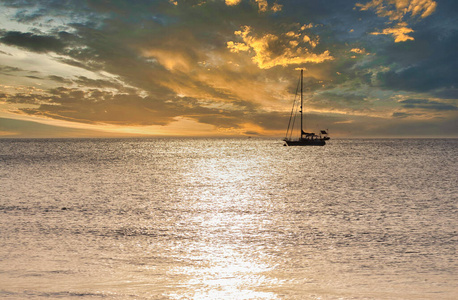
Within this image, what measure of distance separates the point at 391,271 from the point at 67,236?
1717 cm

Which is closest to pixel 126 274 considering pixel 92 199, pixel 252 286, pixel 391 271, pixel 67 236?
pixel 252 286

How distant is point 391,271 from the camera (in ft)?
46.0

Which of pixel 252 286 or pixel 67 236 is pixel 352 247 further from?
pixel 67 236

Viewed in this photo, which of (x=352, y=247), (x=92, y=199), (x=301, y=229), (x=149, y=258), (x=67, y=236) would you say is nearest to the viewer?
(x=149, y=258)

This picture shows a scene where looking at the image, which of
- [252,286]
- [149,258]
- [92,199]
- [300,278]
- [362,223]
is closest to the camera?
[252,286]

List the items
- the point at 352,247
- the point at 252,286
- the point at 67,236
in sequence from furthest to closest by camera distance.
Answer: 1. the point at 67,236
2. the point at 352,247
3. the point at 252,286

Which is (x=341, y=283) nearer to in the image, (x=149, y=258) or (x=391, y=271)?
(x=391, y=271)

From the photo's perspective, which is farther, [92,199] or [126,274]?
[92,199]

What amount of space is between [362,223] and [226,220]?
9601mm

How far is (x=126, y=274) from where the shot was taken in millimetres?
13281

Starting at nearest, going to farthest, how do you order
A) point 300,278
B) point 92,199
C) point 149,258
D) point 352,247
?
point 300,278
point 149,258
point 352,247
point 92,199

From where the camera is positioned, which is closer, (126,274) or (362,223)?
(126,274)

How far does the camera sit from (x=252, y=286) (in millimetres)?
11805

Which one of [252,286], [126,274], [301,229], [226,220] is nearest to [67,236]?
[126,274]
